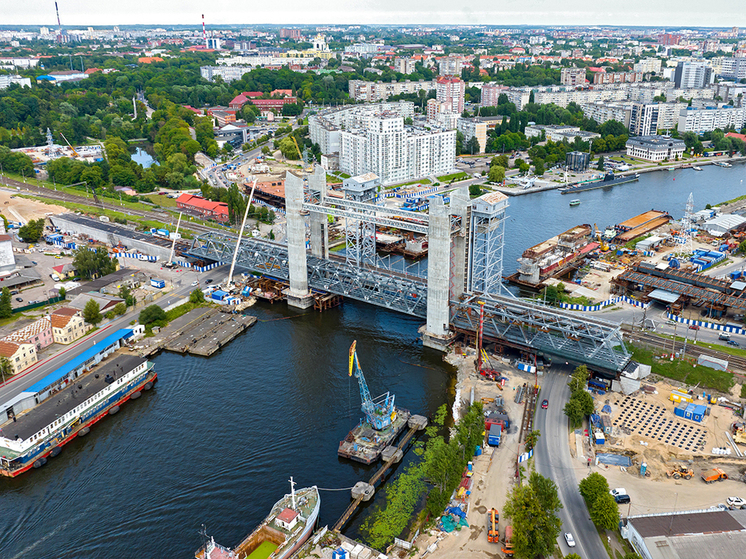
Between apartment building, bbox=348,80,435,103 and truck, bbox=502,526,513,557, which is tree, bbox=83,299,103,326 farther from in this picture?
apartment building, bbox=348,80,435,103

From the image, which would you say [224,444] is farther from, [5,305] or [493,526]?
[5,305]

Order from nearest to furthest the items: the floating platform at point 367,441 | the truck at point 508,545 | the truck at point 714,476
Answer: the truck at point 508,545 → the truck at point 714,476 → the floating platform at point 367,441

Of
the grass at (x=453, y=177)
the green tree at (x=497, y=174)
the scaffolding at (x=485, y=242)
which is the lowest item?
the grass at (x=453, y=177)

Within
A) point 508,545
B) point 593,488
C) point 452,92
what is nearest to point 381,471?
point 508,545

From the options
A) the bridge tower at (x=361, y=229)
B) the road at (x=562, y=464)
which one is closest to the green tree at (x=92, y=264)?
the bridge tower at (x=361, y=229)

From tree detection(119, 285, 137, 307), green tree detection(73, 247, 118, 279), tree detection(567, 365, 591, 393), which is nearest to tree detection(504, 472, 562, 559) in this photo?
tree detection(567, 365, 591, 393)

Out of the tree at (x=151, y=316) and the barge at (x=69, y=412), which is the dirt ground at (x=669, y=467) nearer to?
the barge at (x=69, y=412)
